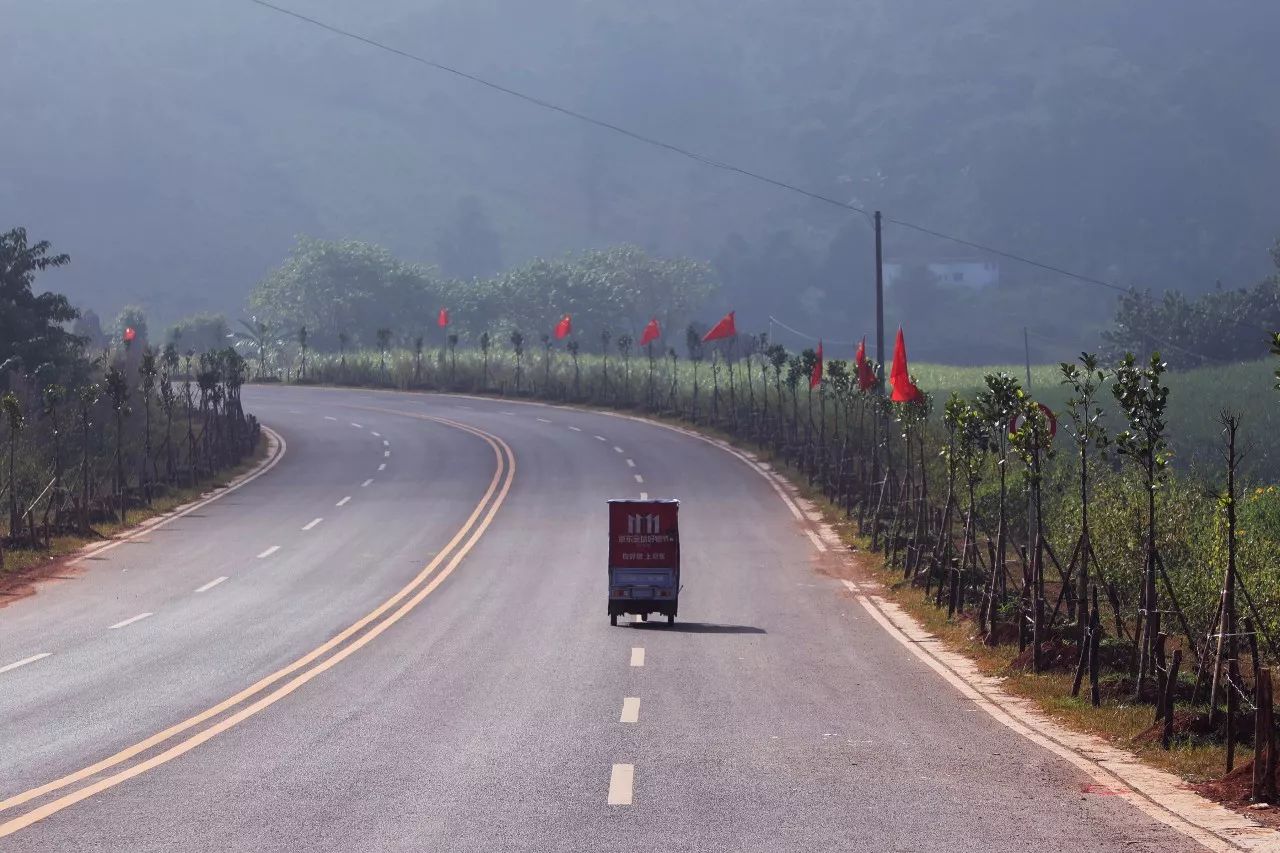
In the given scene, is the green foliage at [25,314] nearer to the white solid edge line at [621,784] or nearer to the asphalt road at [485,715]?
the asphalt road at [485,715]

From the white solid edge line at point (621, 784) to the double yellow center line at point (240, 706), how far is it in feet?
12.7

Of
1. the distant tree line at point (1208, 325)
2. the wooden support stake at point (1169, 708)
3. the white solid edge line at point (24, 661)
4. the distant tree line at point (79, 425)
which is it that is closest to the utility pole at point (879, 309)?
the distant tree line at point (79, 425)

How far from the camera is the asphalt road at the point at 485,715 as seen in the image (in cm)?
1052

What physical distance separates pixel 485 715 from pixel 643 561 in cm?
962

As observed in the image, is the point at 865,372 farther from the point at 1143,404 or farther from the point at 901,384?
the point at 1143,404

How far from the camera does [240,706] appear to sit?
53.7ft

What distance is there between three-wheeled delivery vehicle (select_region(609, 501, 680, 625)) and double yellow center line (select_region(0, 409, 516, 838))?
12.4ft

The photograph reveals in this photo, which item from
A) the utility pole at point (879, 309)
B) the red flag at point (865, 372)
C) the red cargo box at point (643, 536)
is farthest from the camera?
the red flag at point (865, 372)

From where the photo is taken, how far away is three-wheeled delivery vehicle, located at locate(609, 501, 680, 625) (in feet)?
82.1

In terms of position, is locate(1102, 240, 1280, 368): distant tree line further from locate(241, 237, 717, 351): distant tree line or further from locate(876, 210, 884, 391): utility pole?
locate(241, 237, 717, 351): distant tree line

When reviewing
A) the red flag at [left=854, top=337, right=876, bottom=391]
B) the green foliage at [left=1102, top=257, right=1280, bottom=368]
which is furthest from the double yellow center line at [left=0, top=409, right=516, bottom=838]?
the green foliage at [left=1102, top=257, right=1280, bottom=368]

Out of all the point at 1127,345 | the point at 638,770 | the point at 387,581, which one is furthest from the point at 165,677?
the point at 1127,345

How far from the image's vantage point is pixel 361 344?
145m

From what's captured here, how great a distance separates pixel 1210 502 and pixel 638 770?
2288 cm
